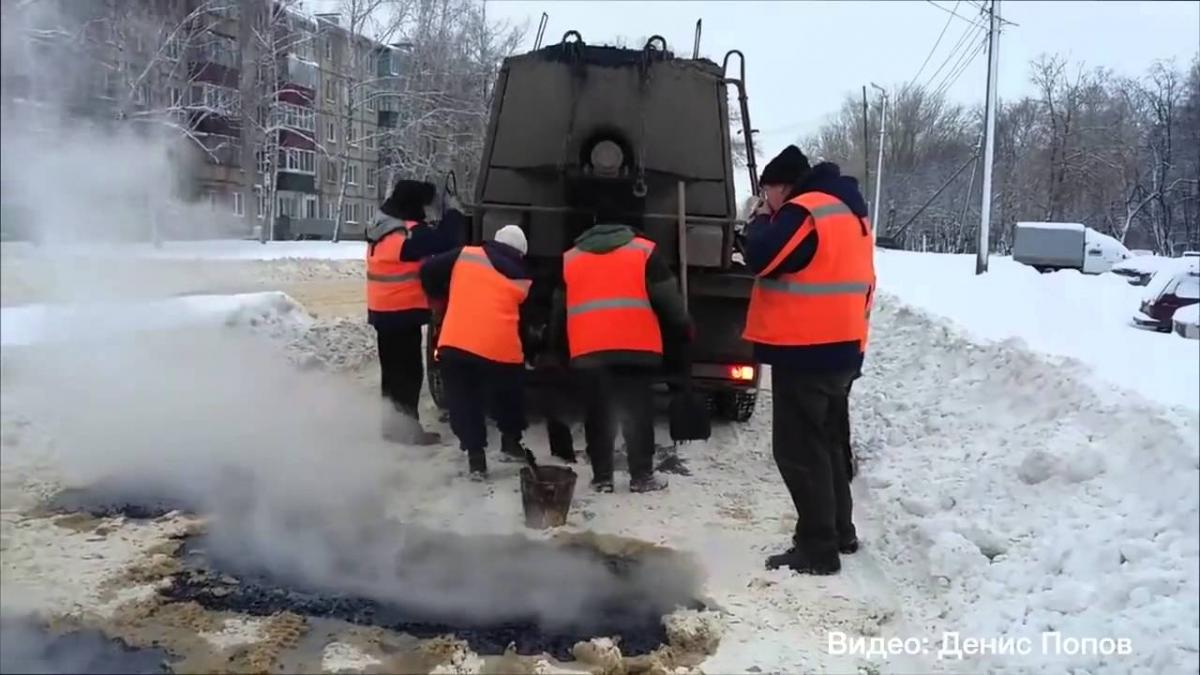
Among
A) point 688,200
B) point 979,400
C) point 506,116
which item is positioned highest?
point 506,116

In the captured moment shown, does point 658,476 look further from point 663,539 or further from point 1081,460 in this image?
point 1081,460

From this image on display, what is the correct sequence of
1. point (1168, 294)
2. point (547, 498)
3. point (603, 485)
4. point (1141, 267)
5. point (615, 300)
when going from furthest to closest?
point (1168, 294) < point (1141, 267) < point (603, 485) < point (615, 300) < point (547, 498)

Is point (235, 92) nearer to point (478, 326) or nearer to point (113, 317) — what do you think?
point (113, 317)

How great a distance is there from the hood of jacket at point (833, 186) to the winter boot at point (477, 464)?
95.2 inches

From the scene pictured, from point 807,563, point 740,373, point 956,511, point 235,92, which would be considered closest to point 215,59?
point 235,92

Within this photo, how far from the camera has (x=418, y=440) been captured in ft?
22.5

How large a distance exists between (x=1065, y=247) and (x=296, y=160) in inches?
294

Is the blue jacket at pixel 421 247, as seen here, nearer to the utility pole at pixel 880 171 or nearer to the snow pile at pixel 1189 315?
the snow pile at pixel 1189 315

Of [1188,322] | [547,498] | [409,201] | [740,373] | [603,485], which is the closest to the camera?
[547,498]

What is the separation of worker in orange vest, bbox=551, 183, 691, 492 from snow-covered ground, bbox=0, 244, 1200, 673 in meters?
0.34

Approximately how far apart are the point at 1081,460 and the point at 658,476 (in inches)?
97.0

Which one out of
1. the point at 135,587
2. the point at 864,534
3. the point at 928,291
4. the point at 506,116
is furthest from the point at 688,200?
the point at 928,291

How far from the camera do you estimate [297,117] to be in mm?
7398

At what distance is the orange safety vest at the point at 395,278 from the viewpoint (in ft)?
21.9
